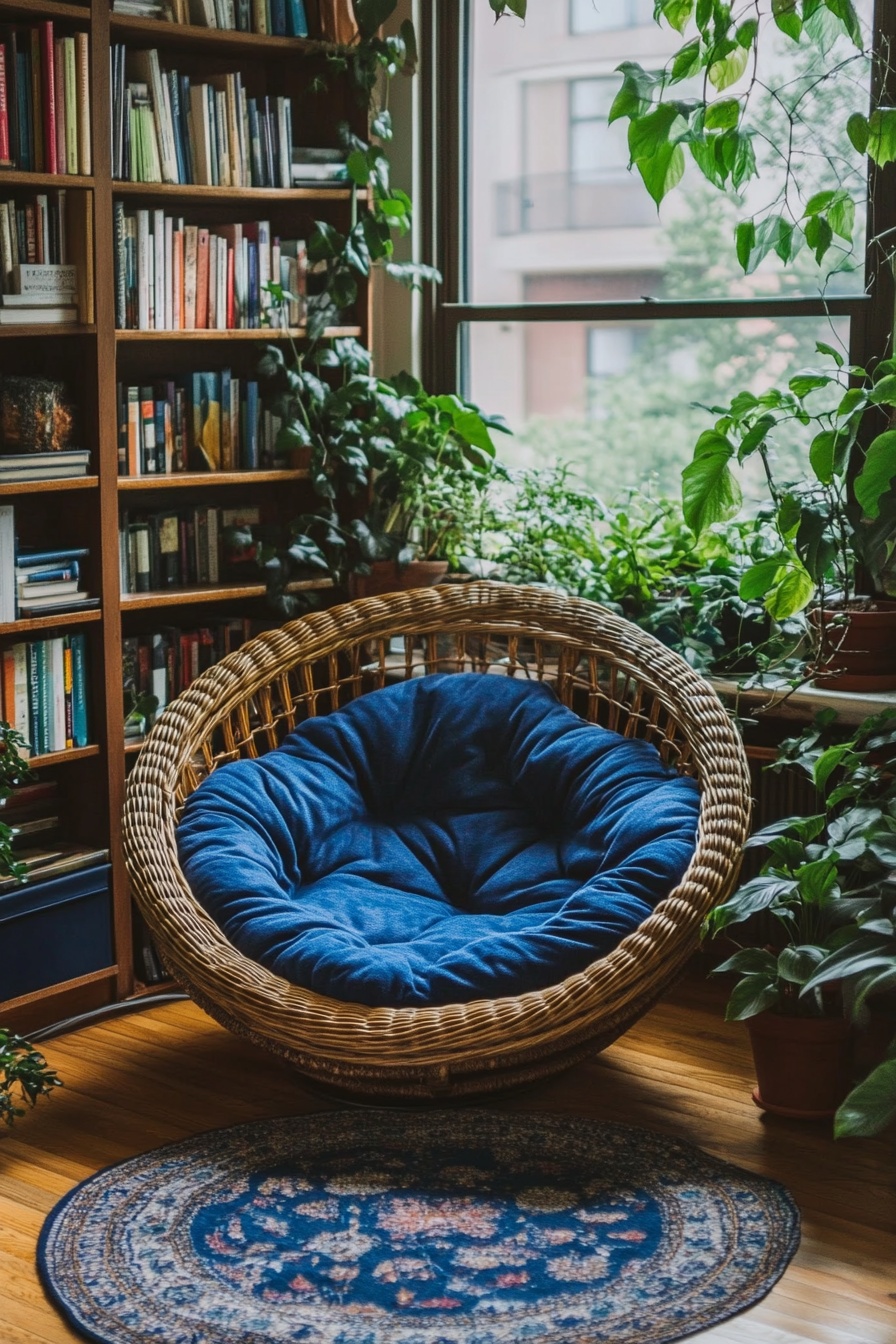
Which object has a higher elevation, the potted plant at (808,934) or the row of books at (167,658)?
the row of books at (167,658)

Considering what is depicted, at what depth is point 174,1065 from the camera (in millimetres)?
2900

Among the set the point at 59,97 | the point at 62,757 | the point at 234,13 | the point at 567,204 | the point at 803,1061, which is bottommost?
the point at 803,1061

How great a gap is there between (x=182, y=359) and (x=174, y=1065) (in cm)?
159

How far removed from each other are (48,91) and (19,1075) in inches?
70.2

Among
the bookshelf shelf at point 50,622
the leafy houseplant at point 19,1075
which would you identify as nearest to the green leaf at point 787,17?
the bookshelf shelf at point 50,622

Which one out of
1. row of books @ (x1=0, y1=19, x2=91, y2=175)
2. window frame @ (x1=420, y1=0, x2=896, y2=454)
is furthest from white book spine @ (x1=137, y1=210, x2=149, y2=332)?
window frame @ (x1=420, y1=0, x2=896, y2=454)

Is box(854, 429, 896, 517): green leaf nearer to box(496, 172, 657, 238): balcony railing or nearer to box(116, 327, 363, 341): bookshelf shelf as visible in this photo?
box(496, 172, 657, 238): balcony railing

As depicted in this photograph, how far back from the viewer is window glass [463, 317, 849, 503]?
3336 millimetres

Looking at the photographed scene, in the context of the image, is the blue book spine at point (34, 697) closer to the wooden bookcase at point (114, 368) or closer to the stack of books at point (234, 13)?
the wooden bookcase at point (114, 368)

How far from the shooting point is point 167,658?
11.1 ft

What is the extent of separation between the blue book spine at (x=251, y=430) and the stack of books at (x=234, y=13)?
0.75 metres

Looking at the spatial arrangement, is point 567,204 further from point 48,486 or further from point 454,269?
point 48,486

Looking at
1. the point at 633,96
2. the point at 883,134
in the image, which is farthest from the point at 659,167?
the point at 883,134

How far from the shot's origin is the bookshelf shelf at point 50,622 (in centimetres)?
294
